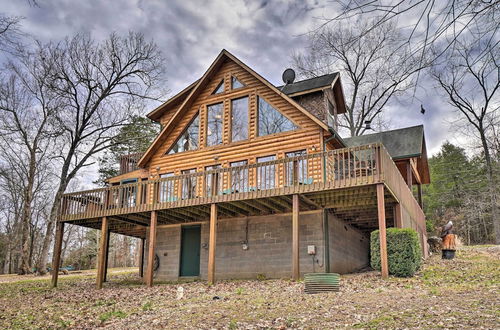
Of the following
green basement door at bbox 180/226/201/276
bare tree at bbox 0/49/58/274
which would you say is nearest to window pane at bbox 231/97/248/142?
green basement door at bbox 180/226/201/276

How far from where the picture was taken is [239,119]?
59.0 ft

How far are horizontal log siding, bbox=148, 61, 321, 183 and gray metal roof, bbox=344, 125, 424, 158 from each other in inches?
239

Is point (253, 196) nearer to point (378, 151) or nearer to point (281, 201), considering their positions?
point (281, 201)

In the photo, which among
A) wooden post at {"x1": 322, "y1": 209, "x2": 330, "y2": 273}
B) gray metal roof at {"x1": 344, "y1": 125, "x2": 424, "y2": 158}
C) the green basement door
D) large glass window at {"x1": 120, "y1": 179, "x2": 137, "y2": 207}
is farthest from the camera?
gray metal roof at {"x1": 344, "y1": 125, "x2": 424, "y2": 158}

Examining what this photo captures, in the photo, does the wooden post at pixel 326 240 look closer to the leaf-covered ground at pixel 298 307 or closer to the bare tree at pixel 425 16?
the leaf-covered ground at pixel 298 307

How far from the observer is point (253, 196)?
1395cm

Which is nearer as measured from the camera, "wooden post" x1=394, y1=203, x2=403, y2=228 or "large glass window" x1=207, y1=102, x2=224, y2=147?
"wooden post" x1=394, y1=203, x2=403, y2=228

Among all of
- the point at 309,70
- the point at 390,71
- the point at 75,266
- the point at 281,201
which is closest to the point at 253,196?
the point at 281,201

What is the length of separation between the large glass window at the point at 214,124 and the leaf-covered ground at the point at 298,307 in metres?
7.15

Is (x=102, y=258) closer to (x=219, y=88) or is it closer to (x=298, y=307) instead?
(x=219, y=88)

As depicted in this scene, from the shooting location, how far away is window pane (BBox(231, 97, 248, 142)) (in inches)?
696

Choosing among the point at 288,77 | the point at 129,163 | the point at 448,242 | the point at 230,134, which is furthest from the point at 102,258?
the point at 448,242

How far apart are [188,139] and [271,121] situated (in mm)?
4213

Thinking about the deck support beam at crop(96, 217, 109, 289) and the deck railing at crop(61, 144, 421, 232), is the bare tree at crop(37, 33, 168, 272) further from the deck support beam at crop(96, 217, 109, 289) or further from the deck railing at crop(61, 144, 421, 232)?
the deck support beam at crop(96, 217, 109, 289)
